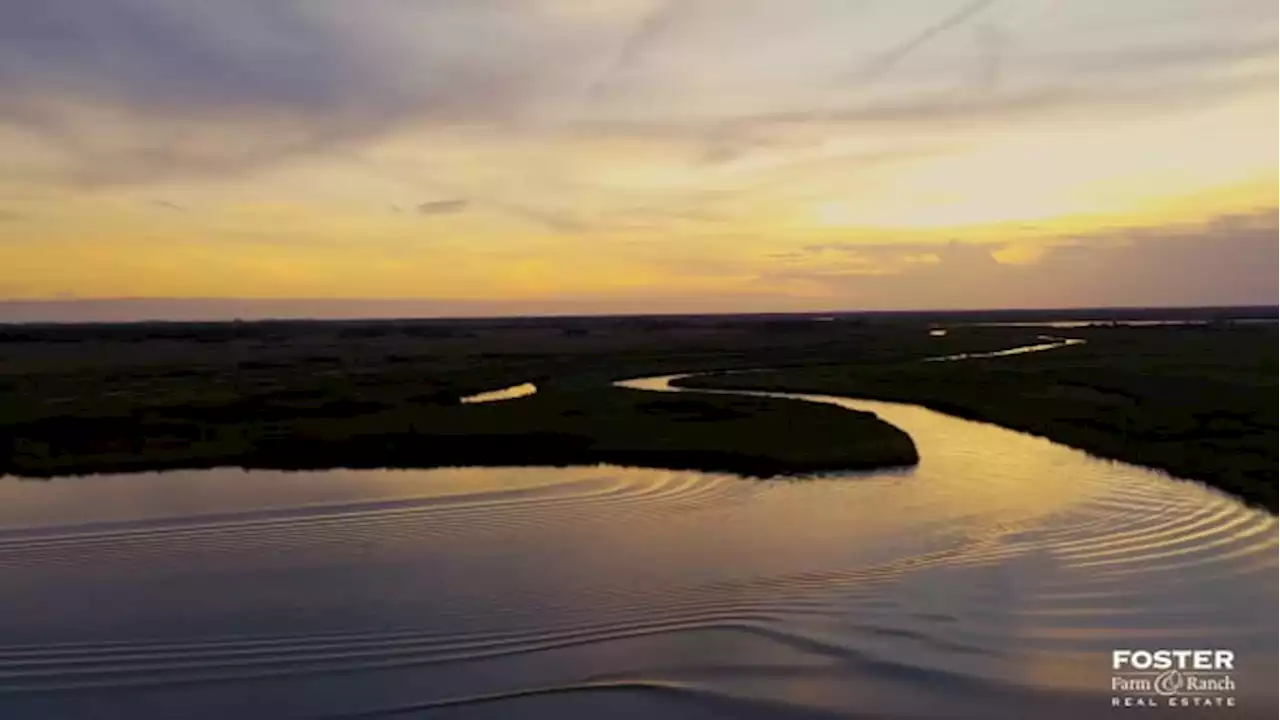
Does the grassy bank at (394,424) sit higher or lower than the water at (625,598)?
higher

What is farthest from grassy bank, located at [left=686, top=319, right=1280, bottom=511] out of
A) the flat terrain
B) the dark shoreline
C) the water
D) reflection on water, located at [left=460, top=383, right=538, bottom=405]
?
reflection on water, located at [left=460, top=383, right=538, bottom=405]

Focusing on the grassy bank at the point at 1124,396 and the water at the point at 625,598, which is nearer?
the water at the point at 625,598

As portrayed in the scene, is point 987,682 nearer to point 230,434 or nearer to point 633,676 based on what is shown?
point 633,676

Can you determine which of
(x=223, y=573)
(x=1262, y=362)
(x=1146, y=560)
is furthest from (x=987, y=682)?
(x=1262, y=362)

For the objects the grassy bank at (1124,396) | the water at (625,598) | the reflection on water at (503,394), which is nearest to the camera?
the water at (625,598)

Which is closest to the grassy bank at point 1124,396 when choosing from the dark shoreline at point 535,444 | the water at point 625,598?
the water at point 625,598

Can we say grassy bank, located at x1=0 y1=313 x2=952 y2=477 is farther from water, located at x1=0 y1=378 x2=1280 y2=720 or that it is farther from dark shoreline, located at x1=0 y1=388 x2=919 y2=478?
water, located at x1=0 y1=378 x2=1280 y2=720

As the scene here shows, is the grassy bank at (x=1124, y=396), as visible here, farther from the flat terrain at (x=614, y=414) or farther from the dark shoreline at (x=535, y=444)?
the dark shoreline at (x=535, y=444)
